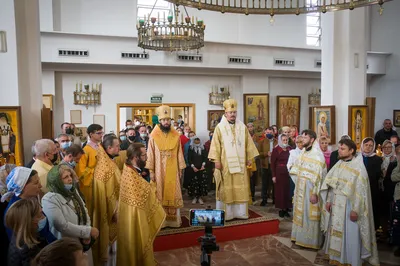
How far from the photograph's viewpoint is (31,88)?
215 inches

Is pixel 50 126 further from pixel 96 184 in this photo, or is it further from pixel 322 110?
pixel 322 110

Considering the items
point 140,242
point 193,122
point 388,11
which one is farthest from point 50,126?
point 388,11

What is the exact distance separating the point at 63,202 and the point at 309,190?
3518 mm

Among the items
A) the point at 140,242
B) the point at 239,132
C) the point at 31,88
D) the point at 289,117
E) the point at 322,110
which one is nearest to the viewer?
the point at 140,242

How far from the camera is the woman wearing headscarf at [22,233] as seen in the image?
231 cm

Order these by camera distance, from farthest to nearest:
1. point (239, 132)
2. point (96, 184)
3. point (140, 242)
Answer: point (239, 132)
point (96, 184)
point (140, 242)

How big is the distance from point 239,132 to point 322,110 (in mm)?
3018

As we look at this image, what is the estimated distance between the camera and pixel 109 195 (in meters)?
4.23

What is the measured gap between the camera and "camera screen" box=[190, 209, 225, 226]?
2645 mm

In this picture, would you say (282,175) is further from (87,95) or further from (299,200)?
(87,95)

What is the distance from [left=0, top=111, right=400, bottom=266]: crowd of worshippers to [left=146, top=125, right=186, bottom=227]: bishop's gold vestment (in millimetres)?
591

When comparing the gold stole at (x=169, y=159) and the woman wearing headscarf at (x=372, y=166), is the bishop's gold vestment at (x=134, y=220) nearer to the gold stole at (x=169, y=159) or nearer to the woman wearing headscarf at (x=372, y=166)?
the gold stole at (x=169, y=159)

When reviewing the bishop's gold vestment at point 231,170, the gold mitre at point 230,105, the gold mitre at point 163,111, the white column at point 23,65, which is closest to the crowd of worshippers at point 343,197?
the bishop's gold vestment at point 231,170

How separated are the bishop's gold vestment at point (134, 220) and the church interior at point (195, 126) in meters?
0.01
